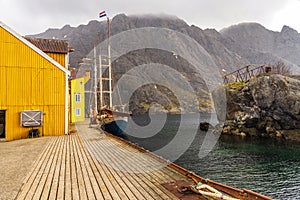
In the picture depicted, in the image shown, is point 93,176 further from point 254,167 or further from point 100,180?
point 254,167

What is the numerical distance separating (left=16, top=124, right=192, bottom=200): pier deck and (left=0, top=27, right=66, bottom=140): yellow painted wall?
874cm

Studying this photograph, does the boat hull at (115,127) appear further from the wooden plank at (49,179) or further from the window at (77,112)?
the wooden plank at (49,179)

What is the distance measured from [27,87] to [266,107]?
1685 inches

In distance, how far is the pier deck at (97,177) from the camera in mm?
7398

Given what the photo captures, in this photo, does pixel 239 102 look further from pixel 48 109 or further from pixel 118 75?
pixel 118 75

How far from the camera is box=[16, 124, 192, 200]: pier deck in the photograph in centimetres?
740

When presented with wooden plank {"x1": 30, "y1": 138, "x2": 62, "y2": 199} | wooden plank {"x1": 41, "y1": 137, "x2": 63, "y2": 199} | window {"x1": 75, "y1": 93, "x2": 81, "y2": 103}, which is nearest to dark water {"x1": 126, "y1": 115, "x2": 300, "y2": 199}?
wooden plank {"x1": 41, "y1": 137, "x2": 63, "y2": 199}

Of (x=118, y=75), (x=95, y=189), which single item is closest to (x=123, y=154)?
(x=95, y=189)

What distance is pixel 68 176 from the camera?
914 cm

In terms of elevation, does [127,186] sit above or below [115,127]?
above

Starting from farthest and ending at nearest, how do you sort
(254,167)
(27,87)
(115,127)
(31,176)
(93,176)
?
(115,127) < (254,167) < (27,87) < (93,176) < (31,176)

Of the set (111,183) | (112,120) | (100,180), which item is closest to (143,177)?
(111,183)

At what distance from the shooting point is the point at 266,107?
44406 mm

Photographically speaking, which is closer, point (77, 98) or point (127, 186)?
point (127, 186)
